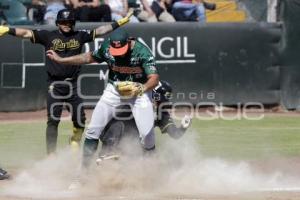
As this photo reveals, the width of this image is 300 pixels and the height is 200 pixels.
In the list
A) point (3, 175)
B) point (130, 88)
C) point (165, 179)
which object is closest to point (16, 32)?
point (3, 175)

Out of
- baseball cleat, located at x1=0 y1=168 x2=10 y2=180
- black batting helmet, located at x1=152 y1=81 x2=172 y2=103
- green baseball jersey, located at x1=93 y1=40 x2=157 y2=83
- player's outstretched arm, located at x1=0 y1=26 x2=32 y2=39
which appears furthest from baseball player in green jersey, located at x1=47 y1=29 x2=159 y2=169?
player's outstretched arm, located at x1=0 y1=26 x2=32 y2=39

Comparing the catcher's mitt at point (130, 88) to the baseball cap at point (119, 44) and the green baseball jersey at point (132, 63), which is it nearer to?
the green baseball jersey at point (132, 63)

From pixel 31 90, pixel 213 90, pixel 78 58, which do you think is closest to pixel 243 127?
pixel 213 90

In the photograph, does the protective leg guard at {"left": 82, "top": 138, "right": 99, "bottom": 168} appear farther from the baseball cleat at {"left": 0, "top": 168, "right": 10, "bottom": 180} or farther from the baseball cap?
the baseball cleat at {"left": 0, "top": 168, "right": 10, "bottom": 180}

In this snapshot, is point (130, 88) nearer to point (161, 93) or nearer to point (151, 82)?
point (151, 82)

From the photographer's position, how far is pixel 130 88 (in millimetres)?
8641

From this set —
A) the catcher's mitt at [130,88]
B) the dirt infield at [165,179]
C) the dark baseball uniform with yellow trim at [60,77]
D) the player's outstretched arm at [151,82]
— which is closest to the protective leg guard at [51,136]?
the dark baseball uniform with yellow trim at [60,77]

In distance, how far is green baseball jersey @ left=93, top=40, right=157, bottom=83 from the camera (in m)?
8.79

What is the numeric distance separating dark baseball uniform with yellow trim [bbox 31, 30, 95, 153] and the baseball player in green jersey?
1.92 meters

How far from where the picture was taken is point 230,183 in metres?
9.56

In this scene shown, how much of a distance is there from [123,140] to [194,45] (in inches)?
362

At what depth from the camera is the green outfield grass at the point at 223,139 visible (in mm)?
12273

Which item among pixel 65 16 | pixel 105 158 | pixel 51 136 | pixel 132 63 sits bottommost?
pixel 51 136

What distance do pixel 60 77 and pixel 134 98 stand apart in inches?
97.4
